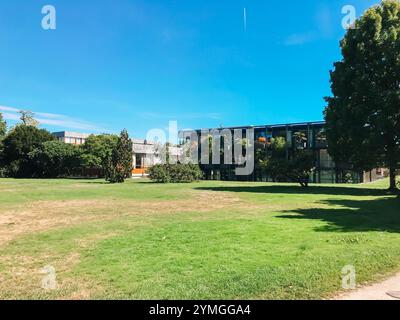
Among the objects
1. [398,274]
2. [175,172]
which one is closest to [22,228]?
[398,274]

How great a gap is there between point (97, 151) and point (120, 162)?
22.5 m

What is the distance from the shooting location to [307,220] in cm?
1236

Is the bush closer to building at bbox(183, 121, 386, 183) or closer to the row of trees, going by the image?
building at bbox(183, 121, 386, 183)

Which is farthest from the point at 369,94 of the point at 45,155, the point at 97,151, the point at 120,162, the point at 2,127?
the point at 2,127

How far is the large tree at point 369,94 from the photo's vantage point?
2650 cm

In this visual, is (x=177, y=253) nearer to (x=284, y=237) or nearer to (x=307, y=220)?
(x=284, y=237)

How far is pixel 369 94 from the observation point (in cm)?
2777

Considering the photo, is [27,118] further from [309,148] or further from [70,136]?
[309,148]

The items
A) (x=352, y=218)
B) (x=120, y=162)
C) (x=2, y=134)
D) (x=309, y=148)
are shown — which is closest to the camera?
(x=352, y=218)

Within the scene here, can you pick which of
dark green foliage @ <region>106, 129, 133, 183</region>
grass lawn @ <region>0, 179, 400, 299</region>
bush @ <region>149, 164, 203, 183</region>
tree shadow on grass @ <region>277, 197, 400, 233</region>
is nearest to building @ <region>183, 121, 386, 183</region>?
bush @ <region>149, 164, 203, 183</region>

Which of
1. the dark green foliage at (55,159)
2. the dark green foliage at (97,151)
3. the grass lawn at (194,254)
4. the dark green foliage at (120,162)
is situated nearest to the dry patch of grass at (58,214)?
the grass lawn at (194,254)

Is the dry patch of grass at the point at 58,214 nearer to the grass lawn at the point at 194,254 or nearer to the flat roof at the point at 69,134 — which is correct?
the grass lawn at the point at 194,254

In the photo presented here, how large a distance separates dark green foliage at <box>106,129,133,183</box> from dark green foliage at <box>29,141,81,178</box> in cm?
2419

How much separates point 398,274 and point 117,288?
17.1ft
